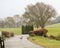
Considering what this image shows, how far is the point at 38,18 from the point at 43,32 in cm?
3678

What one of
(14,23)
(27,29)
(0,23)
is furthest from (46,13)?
(14,23)

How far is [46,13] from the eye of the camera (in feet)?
249

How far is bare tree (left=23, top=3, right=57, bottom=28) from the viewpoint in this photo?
74.9 metres

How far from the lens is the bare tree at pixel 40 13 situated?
74.9 m

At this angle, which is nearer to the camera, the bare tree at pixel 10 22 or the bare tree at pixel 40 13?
the bare tree at pixel 40 13

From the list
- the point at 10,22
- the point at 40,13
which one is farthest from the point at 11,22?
the point at 40,13

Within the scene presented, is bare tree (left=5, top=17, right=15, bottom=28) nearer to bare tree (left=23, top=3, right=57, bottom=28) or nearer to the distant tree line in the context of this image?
the distant tree line

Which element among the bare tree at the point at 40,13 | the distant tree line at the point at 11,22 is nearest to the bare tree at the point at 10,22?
the distant tree line at the point at 11,22

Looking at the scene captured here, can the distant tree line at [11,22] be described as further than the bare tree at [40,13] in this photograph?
Yes

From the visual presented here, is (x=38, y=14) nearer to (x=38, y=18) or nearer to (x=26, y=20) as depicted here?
(x=38, y=18)

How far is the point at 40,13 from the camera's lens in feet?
249

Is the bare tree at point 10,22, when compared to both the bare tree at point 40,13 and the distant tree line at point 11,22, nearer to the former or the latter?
the distant tree line at point 11,22

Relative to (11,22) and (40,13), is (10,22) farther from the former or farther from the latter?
(40,13)

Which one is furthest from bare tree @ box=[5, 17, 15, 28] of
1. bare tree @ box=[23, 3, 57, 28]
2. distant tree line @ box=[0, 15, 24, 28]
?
bare tree @ box=[23, 3, 57, 28]
